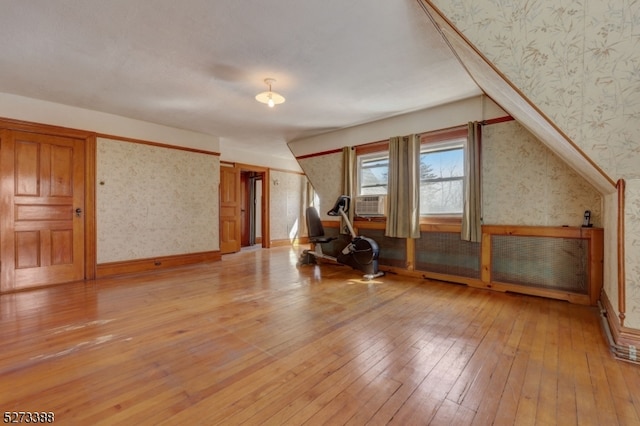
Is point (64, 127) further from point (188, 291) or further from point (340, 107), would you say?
point (340, 107)

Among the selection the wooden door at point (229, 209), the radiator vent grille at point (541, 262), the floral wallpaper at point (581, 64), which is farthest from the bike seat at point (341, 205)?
the floral wallpaper at point (581, 64)

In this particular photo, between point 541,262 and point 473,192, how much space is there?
105 cm

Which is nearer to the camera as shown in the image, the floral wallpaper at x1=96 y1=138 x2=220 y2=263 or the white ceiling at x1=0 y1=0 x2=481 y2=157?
the white ceiling at x1=0 y1=0 x2=481 y2=157

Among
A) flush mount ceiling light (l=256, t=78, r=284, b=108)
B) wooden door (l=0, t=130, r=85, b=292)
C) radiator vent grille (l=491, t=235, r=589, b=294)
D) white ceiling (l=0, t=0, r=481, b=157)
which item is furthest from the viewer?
wooden door (l=0, t=130, r=85, b=292)

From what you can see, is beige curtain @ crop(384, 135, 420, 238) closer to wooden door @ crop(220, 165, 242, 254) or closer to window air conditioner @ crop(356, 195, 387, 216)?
window air conditioner @ crop(356, 195, 387, 216)

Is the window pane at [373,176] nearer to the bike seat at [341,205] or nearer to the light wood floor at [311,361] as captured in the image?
the bike seat at [341,205]

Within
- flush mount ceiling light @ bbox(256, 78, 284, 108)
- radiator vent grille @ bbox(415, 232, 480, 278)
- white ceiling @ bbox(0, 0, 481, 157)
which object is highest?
white ceiling @ bbox(0, 0, 481, 157)

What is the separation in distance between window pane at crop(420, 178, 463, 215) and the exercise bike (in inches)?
38.0

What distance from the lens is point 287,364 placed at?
1.74 m

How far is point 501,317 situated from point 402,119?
2.97 m

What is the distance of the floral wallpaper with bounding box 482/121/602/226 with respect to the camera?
9.70ft

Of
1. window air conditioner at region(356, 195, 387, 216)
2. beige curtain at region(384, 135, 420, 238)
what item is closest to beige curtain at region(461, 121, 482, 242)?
beige curtain at region(384, 135, 420, 238)

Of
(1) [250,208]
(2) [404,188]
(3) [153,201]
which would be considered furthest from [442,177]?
(1) [250,208]

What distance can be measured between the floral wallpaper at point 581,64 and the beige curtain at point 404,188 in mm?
A: 2231
